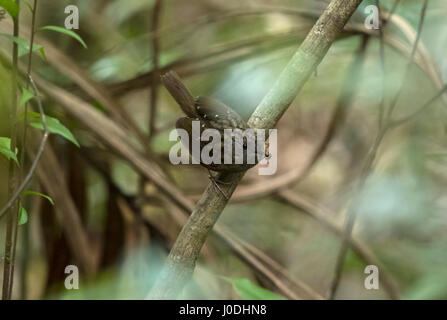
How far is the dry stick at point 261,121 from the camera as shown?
1.34 meters

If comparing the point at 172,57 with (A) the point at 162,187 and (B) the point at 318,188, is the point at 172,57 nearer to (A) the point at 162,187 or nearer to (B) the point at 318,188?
(A) the point at 162,187

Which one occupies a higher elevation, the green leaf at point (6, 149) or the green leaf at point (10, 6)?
the green leaf at point (10, 6)

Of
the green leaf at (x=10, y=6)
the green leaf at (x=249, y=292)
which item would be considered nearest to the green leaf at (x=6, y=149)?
the green leaf at (x=10, y=6)

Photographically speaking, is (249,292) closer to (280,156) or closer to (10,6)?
(10,6)

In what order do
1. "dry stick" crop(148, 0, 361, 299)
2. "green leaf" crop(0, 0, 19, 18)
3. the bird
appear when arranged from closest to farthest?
"green leaf" crop(0, 0, 19, 18)
"dry stick" crop(148, 0, 361, 299)
the bird

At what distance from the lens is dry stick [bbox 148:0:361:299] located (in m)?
1.34

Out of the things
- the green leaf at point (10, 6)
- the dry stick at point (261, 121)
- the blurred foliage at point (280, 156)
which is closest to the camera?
the green leaf at point (10, 6)

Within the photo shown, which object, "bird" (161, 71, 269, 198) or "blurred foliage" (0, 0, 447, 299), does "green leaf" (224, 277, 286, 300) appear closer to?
"bird" (161, 71, 269, 198)

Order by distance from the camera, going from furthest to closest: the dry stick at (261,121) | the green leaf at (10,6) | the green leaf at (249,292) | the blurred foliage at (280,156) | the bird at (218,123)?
1. the blurred foliage at (280,156)
2. the green leaf at (249,292)
3. the bird at (218,123)
4. the dry stick at (261,121)
5. the green leaf at (10,6)

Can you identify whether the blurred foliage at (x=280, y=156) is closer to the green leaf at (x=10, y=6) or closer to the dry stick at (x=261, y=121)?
the dry stick at (x=261, y=121)

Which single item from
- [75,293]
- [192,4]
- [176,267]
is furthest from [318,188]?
[176,267]

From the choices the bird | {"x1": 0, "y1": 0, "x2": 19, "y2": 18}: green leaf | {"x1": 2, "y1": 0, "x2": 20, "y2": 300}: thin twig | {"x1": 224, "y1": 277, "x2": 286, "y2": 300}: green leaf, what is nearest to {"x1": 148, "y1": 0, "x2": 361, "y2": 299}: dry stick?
the bird

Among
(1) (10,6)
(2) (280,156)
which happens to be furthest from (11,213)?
(2) (280,156)

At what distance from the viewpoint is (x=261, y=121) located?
1411 millimetres
